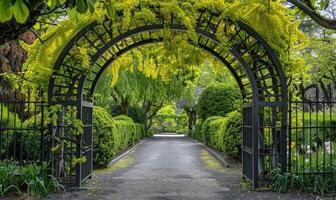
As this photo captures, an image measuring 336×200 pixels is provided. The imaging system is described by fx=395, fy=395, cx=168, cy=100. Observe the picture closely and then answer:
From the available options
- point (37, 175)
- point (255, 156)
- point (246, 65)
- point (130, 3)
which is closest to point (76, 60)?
point (130, 3)

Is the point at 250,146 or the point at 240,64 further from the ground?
the point at 240,64

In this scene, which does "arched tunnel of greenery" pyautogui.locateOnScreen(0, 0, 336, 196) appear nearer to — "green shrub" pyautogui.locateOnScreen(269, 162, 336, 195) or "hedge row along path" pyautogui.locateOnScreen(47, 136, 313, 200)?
"green shrub" pyautogui.locateOnScreen(269, 162, 336, 195)

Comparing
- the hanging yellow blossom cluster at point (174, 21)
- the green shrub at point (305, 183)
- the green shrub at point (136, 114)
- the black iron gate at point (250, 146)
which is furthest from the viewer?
the green shrub at point (136, 114)

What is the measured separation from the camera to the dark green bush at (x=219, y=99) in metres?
22.7

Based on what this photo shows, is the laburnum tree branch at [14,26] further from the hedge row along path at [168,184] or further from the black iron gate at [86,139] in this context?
the black iron gate at [86,139]

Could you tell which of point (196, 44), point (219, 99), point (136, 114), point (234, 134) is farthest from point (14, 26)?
point (136, 114)

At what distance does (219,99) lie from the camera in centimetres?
2331

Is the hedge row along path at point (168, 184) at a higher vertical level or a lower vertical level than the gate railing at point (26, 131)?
lower

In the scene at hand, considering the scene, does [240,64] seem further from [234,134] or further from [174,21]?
[234,134]

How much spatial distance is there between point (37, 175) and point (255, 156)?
4329 mm

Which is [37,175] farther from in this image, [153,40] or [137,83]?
[137,83]

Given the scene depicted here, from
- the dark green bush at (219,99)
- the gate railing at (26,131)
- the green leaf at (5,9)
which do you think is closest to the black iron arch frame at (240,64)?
the gate railing at (26,131)

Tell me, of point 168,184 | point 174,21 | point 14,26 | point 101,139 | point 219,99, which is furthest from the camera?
point 219,99

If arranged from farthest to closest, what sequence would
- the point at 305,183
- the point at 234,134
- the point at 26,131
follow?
the point at 234,134, the point at 26,131, the point at 305,183
